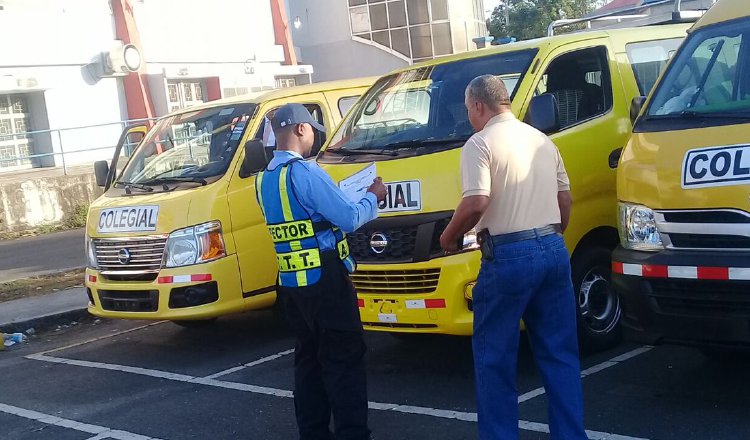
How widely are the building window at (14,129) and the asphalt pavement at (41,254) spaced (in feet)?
17.0

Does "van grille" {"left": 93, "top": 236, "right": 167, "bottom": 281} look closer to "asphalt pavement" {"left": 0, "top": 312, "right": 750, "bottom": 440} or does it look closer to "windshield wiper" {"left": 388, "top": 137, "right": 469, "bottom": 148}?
"asphalt pavement" {"left": 0, "top": 312, "right": 750, "bottom": 440}

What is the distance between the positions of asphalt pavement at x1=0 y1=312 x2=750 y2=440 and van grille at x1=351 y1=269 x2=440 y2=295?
68 centimetres

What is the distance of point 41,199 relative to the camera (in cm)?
1756

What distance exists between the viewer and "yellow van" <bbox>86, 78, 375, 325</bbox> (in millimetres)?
7223

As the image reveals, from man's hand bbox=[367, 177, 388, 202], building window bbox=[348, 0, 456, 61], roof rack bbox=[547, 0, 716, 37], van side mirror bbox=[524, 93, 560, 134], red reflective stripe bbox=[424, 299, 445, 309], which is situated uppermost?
building window bbox=[348, 0, 456, 61]

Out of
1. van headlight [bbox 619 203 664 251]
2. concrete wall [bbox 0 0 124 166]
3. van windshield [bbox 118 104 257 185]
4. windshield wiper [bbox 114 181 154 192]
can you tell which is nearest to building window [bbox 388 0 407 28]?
concrete wall [bbox 0 0 124 166]

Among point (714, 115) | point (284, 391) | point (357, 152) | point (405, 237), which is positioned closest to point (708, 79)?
point (714, 115)

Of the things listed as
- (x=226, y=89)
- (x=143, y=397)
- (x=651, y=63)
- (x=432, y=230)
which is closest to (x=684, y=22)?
(x=651, y=63)

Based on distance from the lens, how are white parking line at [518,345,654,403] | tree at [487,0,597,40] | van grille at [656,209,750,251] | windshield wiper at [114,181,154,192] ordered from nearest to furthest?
1. van grille at [656,209,750,251]
2. white parking line at [518,345,654,403]
3. windshield wiper at [114,181,154,192]
4. tree at [487,0,597,40]

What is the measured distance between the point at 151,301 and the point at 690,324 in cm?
430

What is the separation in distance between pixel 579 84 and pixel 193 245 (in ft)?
10.4

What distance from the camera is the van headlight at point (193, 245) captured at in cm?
722

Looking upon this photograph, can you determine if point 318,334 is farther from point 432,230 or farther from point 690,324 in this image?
point 690,324

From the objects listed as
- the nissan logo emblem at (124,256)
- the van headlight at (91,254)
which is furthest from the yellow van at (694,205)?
the van headlight at (91,254)
